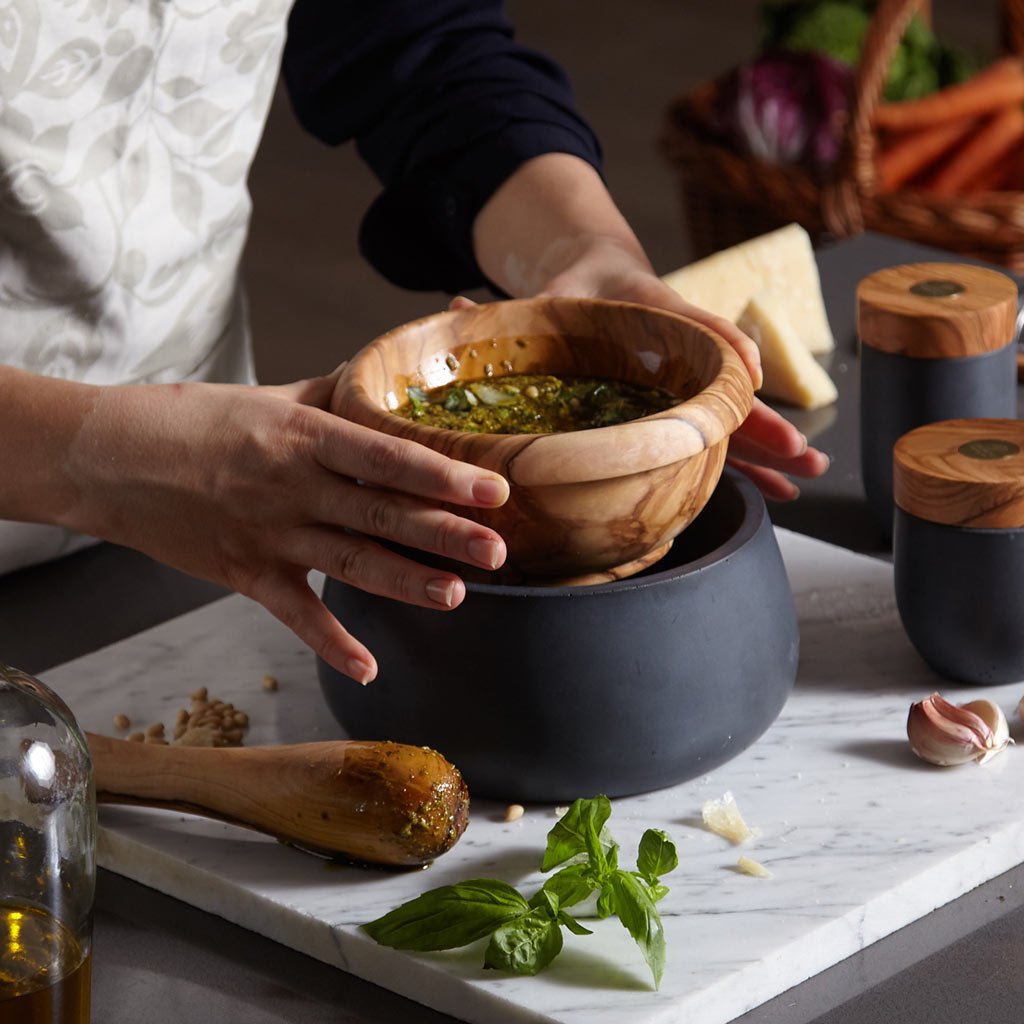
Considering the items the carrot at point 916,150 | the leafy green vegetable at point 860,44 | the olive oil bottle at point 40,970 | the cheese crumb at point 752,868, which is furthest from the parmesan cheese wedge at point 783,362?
the leafy green vegetable at point 860,44

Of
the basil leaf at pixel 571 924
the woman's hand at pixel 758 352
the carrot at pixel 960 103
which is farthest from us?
the carrot at pixel 960 103

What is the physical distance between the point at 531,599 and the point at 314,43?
0.78 meters

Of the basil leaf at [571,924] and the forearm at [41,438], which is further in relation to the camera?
the forearm at [41,438]

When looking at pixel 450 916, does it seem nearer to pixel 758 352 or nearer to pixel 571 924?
pixel 571 924

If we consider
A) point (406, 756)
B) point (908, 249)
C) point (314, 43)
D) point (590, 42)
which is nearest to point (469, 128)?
point (314, 43)

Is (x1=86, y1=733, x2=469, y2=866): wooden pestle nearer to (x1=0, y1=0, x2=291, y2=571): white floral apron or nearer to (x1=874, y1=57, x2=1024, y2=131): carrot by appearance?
(x1=0, y1=0, x2=291, y2=571): white floral apron

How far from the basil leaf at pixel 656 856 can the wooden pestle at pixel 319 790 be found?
0.10 metres

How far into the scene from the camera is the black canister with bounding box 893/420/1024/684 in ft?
3.30

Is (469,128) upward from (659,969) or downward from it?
upward

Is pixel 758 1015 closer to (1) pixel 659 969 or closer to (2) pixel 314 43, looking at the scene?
(1) pixel 659 969

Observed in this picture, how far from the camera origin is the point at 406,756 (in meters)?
0.87

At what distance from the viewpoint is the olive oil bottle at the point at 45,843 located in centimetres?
76

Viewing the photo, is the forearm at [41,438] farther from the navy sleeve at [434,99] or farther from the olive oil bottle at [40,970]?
the navy sleeve at [434,99]

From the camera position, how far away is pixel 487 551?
86 cm
